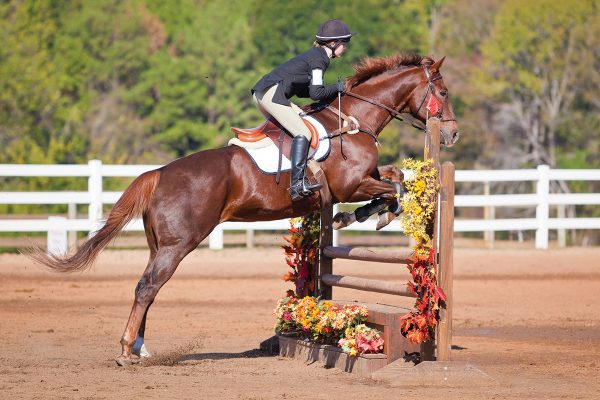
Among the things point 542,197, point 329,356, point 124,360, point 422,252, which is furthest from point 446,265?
point 542,197

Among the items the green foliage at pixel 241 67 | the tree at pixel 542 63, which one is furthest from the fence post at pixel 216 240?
the tree at pixel 542 63

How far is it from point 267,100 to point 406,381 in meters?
2.72

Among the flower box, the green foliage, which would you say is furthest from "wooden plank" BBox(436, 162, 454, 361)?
the green foliage

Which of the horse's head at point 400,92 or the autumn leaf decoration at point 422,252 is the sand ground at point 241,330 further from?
the horse's head at point 400,92

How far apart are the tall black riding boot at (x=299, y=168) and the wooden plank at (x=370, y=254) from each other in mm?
649

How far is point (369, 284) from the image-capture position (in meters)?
8.67

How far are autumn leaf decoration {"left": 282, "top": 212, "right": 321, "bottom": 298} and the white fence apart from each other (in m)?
7.10

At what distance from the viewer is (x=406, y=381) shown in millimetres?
7848

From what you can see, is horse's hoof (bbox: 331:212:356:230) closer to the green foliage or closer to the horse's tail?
the horse's tail

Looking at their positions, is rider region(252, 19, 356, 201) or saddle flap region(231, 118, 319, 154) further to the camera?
saddle flap region(231, 118, 319, 154)

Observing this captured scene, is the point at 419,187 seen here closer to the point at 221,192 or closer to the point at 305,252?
the point at 221,192

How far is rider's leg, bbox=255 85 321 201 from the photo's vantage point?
8789 millimetres

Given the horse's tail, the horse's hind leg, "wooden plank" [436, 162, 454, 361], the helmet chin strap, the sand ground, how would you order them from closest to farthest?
the sand ground
"wooden plank" [436, 162, 454, 361]
the horse's hind leg
the horse's tail
the helmet chin strap

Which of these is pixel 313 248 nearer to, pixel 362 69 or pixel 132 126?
pixel 362 69
